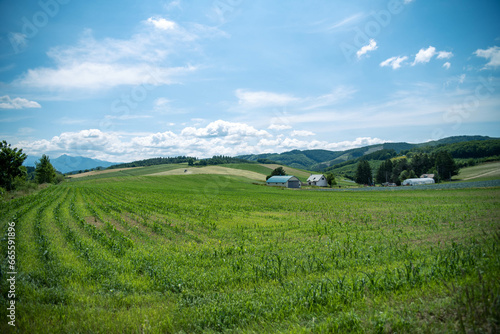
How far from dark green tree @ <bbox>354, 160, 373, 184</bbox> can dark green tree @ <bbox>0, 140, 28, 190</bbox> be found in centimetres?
11784

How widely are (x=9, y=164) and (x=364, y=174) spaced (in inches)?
4717

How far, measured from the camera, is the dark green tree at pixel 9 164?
3519 cm

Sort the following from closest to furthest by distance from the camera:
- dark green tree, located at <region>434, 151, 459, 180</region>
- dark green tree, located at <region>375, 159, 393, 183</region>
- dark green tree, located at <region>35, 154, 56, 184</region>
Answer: dark green tree, located at <region>35, 154, 56, 184</region> < dark green tree, located at <region>434, 151, 459, 180</region> < dark green tree, located at <region>375, 159, 393, 183</region>

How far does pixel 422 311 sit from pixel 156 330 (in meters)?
5.73

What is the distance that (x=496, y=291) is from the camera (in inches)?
167

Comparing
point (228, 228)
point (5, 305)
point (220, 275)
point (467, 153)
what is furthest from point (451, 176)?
point (5, 305)

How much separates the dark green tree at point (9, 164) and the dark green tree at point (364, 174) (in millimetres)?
117842

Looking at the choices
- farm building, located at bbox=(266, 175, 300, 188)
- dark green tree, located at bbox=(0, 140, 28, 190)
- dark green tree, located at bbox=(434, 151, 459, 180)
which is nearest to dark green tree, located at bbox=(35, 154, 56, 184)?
dark green tree, located at bbox=(0, 140, 28, 190)

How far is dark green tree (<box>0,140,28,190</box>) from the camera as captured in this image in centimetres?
3519

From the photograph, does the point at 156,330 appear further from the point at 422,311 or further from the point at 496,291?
the point at 496,291

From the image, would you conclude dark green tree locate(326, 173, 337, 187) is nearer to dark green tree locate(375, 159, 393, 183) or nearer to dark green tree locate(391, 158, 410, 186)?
dark green tree locate(375, 159, 393, 183)

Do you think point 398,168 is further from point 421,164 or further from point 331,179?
point 331,179

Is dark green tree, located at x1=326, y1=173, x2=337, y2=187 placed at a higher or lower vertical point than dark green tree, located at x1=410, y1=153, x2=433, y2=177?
lower

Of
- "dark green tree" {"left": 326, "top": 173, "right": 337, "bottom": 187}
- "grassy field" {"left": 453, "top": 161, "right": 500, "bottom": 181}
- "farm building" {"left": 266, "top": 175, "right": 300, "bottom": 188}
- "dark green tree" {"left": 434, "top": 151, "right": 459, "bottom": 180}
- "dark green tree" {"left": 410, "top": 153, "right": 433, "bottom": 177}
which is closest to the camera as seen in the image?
"grassy field" {"left": 453, "top": 161, "right": 500, "bottom": 181}
